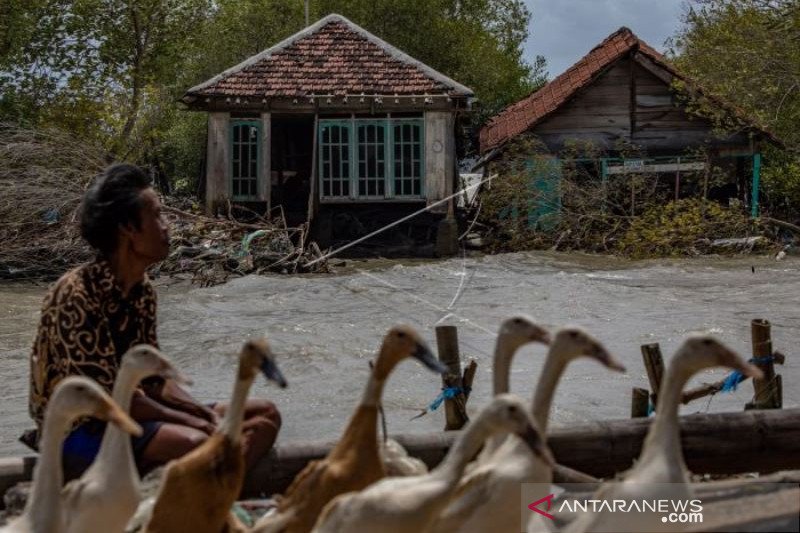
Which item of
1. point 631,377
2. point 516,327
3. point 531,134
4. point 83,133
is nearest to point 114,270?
point 516,327

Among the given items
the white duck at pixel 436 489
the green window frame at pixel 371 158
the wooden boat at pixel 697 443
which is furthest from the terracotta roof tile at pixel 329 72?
the white duck at pixel 436 489

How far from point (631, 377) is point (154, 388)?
7354 mm

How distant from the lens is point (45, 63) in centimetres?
2634

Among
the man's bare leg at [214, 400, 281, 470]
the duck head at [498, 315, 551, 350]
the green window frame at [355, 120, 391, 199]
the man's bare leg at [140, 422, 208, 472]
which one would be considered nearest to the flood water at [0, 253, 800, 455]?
the green window frame at [355, 120, 391, 199]

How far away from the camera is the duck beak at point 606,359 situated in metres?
4.00

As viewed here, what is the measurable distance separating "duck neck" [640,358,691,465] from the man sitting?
1882 mm

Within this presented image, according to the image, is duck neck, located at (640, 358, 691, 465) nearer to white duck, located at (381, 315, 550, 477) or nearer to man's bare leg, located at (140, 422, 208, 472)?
white duck, located at (381, 315, 550, 477)

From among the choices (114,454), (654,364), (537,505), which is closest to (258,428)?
(114,454)

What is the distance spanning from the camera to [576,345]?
4.16 metres

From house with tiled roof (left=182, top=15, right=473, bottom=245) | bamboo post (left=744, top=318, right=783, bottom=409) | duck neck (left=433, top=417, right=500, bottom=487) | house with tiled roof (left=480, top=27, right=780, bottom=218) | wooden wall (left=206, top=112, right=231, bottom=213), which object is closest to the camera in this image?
duck neck (left=433, top=417, right=500, bottom=487)

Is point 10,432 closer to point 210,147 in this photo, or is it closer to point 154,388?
point 154,388

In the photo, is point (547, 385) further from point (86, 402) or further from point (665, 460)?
point (86, 402)

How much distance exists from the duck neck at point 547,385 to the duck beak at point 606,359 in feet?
0.38

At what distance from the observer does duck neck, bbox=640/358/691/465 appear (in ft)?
12.2
